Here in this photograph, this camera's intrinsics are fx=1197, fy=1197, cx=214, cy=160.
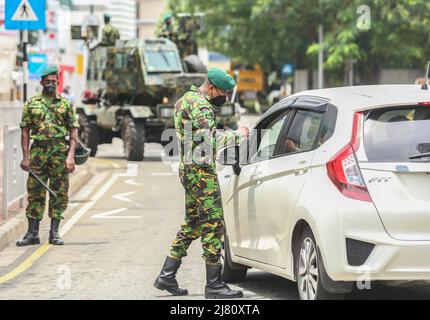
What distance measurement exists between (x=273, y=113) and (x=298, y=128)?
648 mm

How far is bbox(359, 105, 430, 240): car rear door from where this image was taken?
24.4 ft

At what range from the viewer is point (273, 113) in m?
9.16

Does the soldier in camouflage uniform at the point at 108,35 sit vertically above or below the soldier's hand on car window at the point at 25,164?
above

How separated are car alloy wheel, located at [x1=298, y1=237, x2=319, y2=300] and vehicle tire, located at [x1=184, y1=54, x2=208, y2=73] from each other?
65.2 ft

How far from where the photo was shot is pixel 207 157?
28.7 ft

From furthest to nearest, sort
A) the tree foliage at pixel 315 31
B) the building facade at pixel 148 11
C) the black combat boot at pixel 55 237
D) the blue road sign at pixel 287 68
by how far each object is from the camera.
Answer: the building facade at pixel 148 11 → the blue road sign at pixel 287 68 → the tree foliage at pixel 315 31 → the black combat boot at pixel 55 237

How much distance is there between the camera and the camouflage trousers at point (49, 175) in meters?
12.5

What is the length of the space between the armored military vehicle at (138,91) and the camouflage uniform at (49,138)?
45.0ft

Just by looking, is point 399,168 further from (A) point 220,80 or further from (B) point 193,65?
(B) point 193,65

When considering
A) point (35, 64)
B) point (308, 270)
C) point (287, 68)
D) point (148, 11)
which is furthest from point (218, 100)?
point (148, 11)

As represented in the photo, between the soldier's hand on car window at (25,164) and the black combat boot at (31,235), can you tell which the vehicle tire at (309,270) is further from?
the black combat boot at (31,235)

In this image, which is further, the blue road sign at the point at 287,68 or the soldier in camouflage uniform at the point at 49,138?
the blue road sign at the point at 287,68

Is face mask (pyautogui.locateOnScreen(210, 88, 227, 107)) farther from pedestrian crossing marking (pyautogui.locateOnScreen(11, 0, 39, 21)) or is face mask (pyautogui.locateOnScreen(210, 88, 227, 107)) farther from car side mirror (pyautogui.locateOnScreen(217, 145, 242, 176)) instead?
pedestrian crossing marking (pyautogui.locateOnScreen(11, 0, 39, 21))

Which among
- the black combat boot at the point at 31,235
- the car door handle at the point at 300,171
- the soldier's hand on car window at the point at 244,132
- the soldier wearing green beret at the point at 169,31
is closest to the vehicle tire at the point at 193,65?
the soldier wearing green beret at the point at 169,31
